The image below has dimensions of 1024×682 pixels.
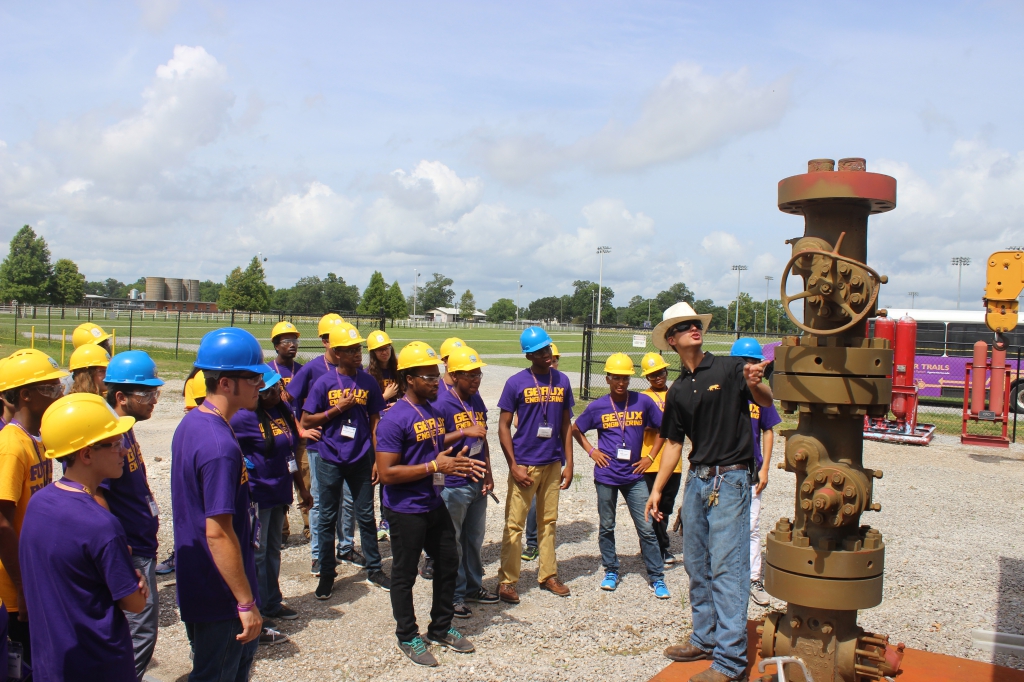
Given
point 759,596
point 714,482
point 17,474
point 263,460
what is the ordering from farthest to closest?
point 759,596, point 263,460, point 714,482, point 17,474

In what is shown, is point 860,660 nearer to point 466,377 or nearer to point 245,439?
point 466,377

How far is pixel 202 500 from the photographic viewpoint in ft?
9.43

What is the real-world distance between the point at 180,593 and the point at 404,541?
67.0 inches

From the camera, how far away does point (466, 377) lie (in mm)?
5375

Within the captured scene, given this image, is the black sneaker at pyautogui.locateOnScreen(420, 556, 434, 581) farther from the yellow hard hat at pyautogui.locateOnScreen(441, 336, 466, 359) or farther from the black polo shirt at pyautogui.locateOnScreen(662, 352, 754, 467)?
the black polo shirt at pyautogui.locateOnScreen(662, 352, 754, 467)

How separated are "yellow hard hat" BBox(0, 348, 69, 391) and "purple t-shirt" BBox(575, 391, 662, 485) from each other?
3.98 meters

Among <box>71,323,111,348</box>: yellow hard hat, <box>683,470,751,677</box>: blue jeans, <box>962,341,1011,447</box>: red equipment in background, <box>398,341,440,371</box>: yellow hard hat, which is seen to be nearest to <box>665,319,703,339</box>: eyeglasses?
<box>683,470,751,677</box>: blue jeans

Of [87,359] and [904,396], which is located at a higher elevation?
[87,359]

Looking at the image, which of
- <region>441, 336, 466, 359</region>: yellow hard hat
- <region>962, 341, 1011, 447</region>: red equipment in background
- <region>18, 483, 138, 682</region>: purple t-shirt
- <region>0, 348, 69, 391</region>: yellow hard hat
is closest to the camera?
<region>18, 483, 138, 682</region>: purple t-shirt

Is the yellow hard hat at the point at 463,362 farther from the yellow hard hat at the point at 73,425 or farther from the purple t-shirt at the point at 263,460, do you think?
the yellow hard hat at the point at 73,425

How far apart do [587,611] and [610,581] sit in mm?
500

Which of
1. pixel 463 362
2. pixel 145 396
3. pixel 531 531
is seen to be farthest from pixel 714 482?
pixel 145 396

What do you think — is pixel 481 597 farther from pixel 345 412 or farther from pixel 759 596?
pixel 759 596

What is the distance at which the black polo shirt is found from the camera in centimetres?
422
